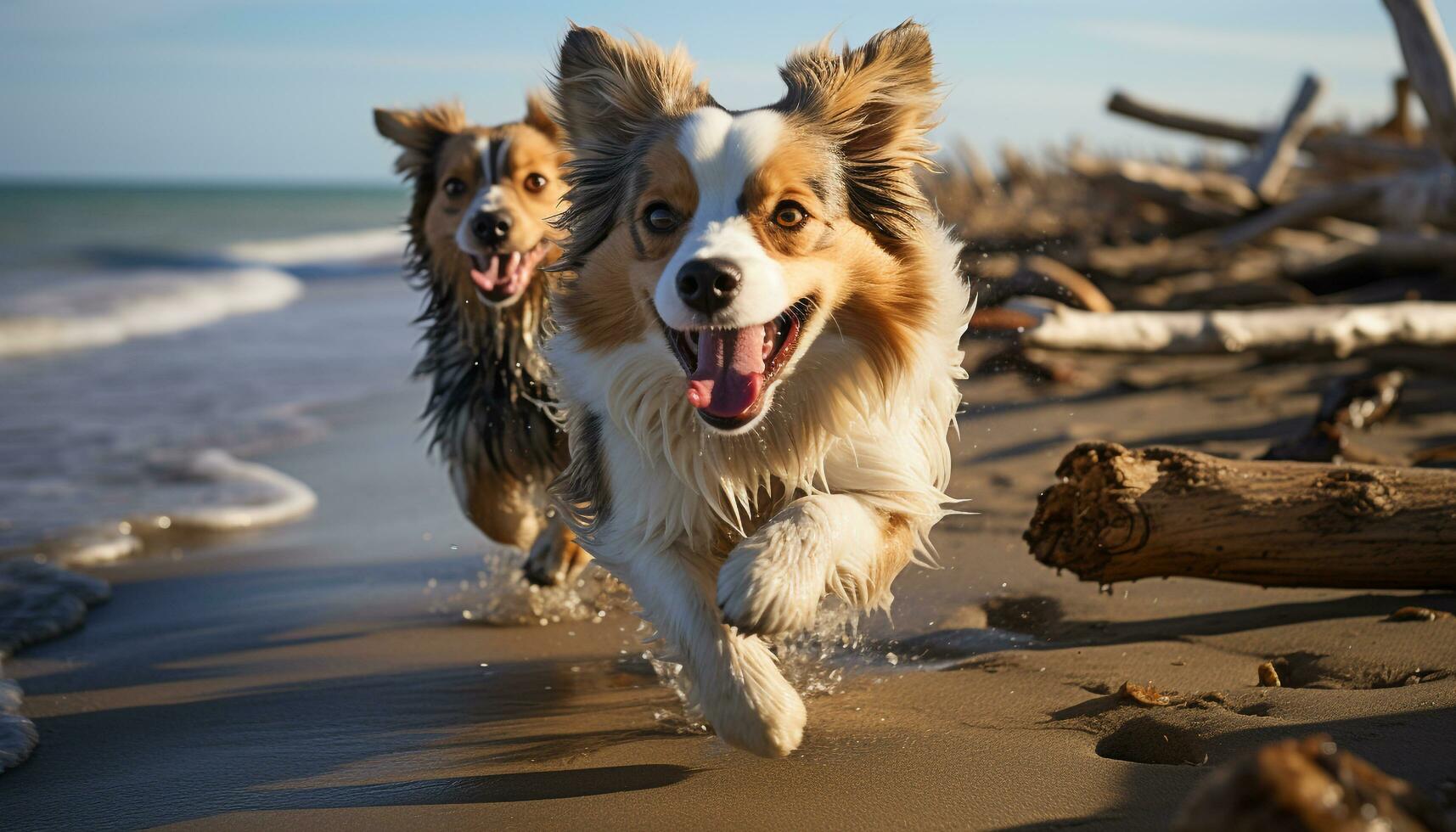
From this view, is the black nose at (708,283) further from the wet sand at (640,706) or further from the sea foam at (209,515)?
the sea foam at (209,515)

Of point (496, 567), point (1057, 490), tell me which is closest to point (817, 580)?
point (1057, 490)

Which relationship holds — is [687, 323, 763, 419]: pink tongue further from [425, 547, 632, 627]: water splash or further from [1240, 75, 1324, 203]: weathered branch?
[1240, 75, 1324, 203]: weathered branch

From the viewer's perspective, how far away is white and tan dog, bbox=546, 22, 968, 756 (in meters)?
2.90

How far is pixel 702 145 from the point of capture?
303cm

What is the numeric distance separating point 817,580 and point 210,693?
2.15 m

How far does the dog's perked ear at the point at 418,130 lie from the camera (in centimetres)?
480

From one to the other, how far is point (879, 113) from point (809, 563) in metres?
1.27

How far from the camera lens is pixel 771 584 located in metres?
2.71

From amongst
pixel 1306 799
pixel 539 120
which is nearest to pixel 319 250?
pixel 539 120

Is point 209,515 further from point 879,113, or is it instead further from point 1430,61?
point 1430,61

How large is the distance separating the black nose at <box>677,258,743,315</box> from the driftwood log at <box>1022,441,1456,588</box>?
1.25m

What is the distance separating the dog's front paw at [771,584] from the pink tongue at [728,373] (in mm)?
327

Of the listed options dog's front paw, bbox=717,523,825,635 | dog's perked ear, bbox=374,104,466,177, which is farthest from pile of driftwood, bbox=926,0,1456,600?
dog's perked ear, bbox=374,104,466,177

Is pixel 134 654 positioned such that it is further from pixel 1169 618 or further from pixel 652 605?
pixel 1169 618
